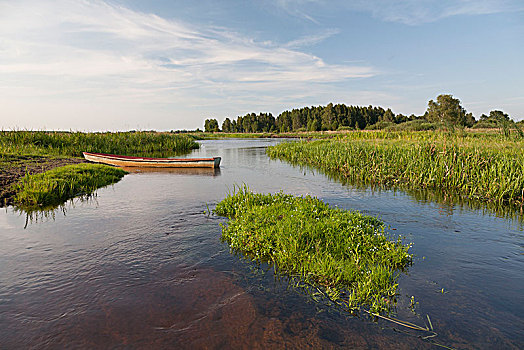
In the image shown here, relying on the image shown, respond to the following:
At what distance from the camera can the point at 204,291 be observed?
638 centimetres

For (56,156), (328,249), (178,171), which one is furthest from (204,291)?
(56,156)

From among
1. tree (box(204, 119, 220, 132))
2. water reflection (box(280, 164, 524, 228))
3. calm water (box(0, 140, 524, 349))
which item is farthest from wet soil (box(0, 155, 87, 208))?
tree (box(204, 119, 220, 132))

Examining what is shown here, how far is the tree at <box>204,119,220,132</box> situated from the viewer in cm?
16107

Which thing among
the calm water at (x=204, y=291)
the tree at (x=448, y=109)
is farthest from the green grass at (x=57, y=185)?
the tree at (x=448, y=109)

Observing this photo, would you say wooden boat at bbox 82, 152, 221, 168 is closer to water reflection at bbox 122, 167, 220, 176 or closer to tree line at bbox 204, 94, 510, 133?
water reflection at bbox 122, 167, 220, 176

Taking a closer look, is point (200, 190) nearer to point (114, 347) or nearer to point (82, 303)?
point (82, 303)

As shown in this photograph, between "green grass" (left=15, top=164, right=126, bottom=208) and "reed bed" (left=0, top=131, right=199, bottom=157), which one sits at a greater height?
"reed bed" (left=0, top=131, right=199, bottom=157)

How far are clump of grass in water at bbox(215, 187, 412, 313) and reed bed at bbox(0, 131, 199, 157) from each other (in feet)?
79.6

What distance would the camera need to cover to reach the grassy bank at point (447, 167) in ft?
46.3

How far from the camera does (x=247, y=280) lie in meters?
6.82

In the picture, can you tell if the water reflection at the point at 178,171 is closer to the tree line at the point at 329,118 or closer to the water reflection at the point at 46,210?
the water reflection at the point at 46,210

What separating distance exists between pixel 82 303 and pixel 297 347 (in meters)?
4.25

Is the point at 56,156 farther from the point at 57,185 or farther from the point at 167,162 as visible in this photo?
the point at 57,185

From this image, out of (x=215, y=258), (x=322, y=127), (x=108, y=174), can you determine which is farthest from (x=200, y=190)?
(x=322, y=127)
